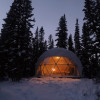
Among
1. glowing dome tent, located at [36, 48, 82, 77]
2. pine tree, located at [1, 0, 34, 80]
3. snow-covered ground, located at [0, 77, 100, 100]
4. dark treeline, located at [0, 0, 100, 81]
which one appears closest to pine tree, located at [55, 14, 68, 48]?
dark treeline, located at [0, 0, 100, 81]

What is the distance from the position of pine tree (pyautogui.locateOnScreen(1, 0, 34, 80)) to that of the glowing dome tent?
3.93m

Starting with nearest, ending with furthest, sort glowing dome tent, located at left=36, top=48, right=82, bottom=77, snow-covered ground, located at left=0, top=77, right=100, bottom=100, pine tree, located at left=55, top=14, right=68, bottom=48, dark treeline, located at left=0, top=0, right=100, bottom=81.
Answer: snow-covered ground, located at left=0, top=77, right=100, bottom=100
dark treeline, located at left=0, top=0, right=100, bottom=81
glowing dome tent, located at left=36, top=48, right=82, bottom=77
pine tree, located at left=55, top=14, right=68, bottom=48

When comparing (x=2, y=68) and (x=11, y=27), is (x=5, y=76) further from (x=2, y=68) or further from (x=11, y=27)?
(x=11, y=27)

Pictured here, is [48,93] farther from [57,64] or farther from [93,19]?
[93,19]

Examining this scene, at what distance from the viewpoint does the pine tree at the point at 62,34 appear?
30.5 m

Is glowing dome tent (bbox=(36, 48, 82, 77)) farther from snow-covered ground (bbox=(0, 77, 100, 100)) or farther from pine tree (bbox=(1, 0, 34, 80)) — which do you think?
snow-covered ground (bbox=(0, 77, 100, 100))

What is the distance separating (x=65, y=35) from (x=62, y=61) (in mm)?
11257

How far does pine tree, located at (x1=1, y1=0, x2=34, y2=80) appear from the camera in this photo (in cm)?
1343

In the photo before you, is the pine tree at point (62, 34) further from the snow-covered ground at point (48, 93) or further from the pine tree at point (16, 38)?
the snow-covered ground at point (48, 93)

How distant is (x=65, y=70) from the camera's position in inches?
850

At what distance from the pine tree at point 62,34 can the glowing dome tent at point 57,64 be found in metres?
9.18

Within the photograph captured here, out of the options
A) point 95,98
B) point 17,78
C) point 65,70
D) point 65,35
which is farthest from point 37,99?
point 65,35

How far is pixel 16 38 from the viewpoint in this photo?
50.5 ft

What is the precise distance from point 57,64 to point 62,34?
12.9 meters
